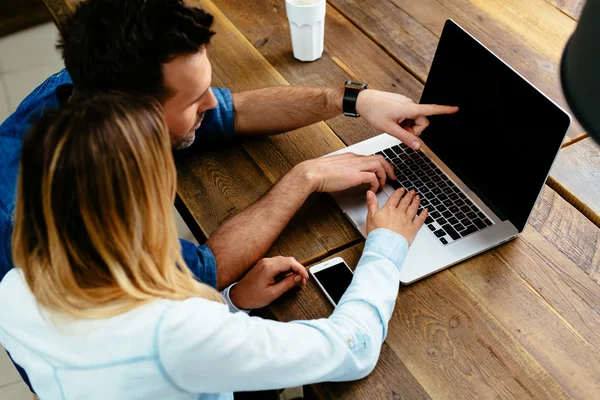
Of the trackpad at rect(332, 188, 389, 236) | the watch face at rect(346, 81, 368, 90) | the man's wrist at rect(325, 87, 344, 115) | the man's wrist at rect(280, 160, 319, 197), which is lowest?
the trackpad at rect(332, 188, 389, 236)

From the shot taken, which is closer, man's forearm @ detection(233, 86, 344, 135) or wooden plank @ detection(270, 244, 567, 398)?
wooden plank @ detection(270, 244, 567, 398)

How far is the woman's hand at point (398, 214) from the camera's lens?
3.51ft

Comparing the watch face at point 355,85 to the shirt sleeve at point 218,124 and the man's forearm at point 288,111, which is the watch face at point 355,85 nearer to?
the man's forearm at point 288,111

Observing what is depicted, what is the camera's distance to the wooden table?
0.93 meters

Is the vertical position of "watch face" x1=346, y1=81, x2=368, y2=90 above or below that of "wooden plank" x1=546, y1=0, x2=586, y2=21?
below

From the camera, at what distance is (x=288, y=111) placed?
1336 mm

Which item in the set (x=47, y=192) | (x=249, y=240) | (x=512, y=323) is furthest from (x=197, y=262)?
(x=512, y=323)

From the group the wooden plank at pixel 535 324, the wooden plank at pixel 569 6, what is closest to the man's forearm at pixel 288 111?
the wooden plank at pixel 535 324

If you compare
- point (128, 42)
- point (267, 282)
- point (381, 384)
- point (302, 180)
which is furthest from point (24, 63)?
point (381, 384)

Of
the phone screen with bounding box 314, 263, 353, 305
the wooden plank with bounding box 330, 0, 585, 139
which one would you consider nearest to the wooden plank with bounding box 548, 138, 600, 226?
the wooden plank with bounding box 330, 0, 585, 139

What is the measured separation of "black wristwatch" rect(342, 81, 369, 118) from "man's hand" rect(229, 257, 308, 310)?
1.45 feet

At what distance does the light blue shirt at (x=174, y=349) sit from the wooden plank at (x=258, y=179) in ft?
0.80

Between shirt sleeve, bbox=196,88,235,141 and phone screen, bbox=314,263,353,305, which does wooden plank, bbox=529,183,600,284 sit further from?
shirt sleeve, bbox=196,88,235,141

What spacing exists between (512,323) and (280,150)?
0.63 metres
